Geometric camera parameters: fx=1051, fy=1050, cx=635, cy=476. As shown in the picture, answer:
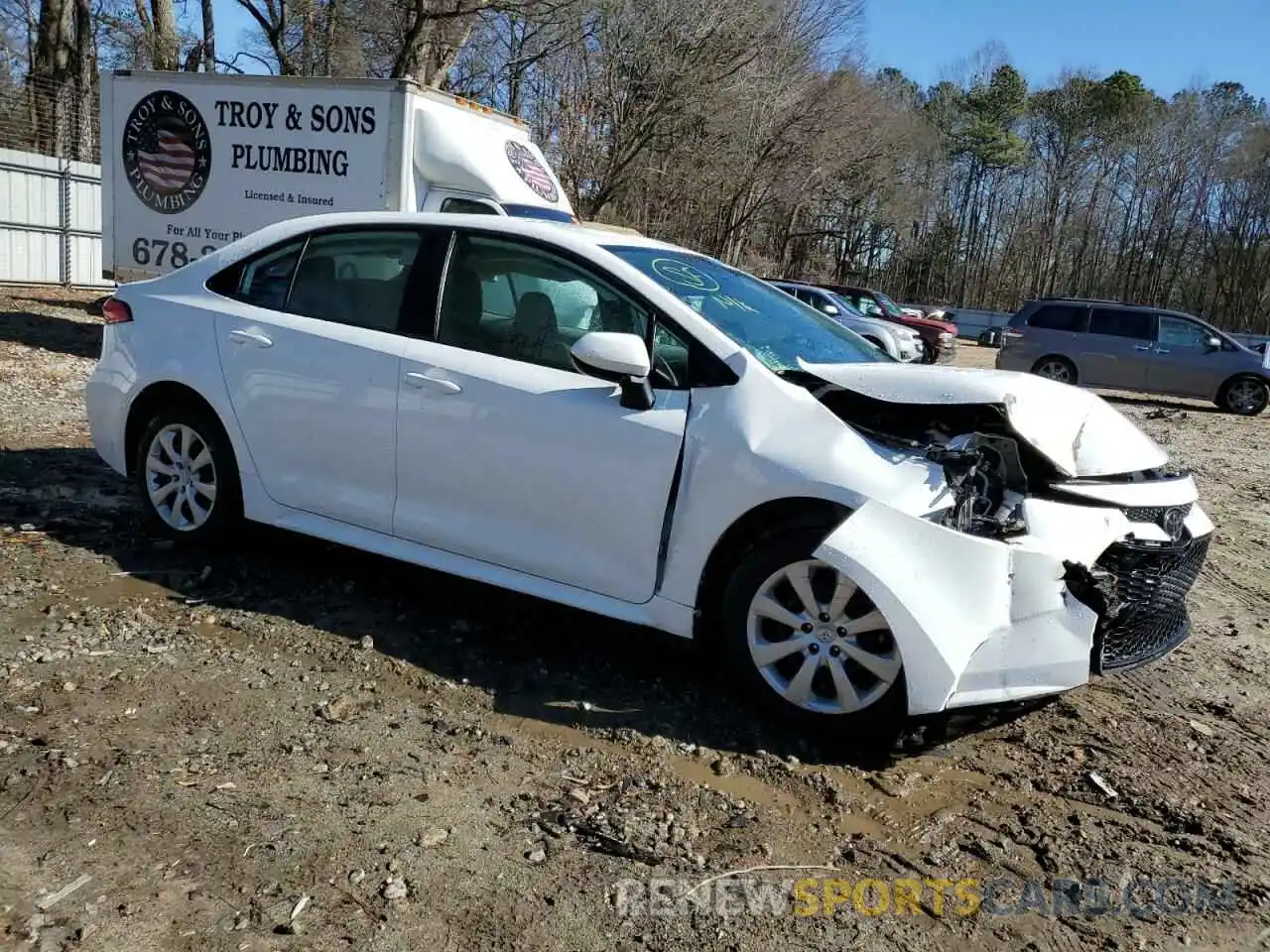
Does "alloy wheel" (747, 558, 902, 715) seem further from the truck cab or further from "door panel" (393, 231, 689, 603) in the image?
the truck cab

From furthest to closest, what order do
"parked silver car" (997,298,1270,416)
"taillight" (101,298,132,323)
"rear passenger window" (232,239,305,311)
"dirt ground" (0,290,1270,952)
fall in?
"parked silver car" (997,298,1270,416) → "taillight" (101,298,132,323) → "rear passenger window" (232,239,305,311) → "dirt ground" (0,290,1270,952)

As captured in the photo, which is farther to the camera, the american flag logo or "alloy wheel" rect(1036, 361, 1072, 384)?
"alloy wheel" rect(1036, 361, 1072, 384)

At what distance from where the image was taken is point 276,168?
11805 mm

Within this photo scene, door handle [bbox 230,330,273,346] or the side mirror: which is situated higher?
the side mirror

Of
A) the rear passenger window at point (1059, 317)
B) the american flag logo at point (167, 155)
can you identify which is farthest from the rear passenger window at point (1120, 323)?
the american flag logo at point (167, 155)

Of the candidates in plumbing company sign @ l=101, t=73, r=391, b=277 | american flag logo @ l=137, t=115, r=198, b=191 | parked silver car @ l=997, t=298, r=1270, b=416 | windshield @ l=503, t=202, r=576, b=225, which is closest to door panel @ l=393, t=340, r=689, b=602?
windshield @ l=503, t=202, r=576, b=225

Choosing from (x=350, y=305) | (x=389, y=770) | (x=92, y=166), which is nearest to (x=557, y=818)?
(x=389, y=770)

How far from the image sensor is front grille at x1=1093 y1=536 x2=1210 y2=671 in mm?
3471

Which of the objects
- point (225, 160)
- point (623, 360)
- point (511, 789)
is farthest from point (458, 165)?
point (511, 789)

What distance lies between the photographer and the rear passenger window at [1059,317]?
18047 mm

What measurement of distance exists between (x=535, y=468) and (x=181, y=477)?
2.09 meters

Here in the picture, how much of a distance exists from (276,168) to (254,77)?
1001 mm

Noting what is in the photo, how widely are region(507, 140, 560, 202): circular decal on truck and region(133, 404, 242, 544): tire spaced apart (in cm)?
740

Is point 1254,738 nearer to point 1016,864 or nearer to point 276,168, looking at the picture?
point 1016,864
